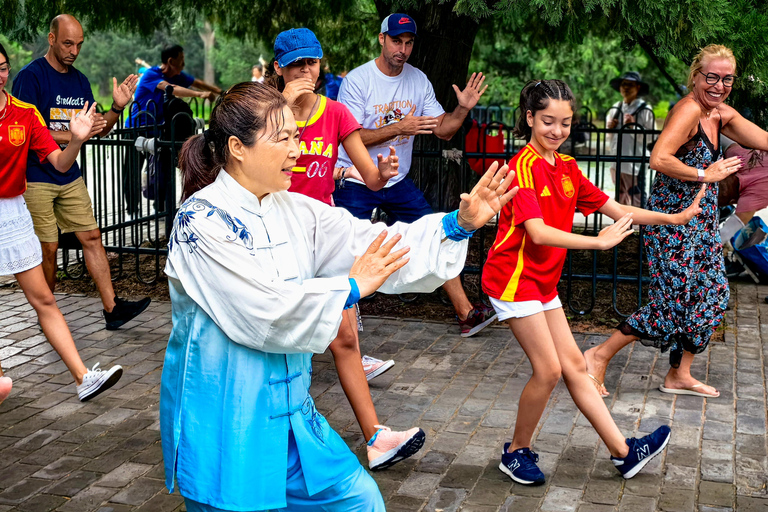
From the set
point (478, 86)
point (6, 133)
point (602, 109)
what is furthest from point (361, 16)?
point (602, 109)

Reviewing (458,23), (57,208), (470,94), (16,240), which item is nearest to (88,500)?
(16,240)

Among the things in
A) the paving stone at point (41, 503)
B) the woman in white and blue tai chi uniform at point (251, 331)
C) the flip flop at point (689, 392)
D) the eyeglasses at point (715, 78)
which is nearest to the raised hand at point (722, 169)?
the eyeglasses at point (715, 78)

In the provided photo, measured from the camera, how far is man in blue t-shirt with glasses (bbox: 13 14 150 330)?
5.99 meters

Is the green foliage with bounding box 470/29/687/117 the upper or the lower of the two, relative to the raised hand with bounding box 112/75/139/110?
upper

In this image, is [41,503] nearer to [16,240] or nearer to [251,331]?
[16,240]

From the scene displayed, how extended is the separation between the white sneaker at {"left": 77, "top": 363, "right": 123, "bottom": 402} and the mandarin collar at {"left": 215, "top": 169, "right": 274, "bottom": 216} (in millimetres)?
2723

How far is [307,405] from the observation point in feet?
8.59

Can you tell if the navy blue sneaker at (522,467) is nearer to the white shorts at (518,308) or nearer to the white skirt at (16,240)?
the white shorts at (518,308)

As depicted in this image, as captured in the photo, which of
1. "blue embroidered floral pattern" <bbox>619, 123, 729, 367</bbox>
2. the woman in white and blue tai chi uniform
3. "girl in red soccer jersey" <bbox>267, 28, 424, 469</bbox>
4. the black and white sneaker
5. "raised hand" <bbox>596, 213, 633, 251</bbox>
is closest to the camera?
the woman in white and blue tai chi uniform

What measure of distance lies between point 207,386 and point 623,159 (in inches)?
192

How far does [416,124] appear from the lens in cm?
570

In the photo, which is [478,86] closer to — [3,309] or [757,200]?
[757,200]

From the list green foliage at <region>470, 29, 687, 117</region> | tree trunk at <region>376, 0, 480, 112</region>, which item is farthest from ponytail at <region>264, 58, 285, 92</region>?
green foliage at <region>470, 29, 687, 117</region>

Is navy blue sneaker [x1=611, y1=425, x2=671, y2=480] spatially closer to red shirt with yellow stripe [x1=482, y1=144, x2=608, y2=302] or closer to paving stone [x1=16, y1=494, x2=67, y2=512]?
red shirt with yellow stripe [x1=482, y1=144, x2=608, y2=302]
